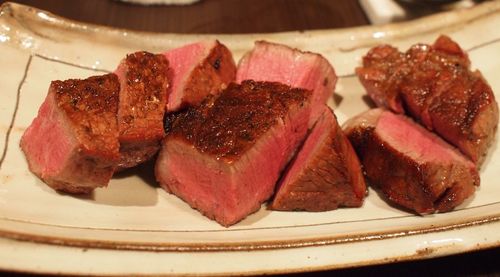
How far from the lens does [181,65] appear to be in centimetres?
330

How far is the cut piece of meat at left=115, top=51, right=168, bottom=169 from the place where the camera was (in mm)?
2789

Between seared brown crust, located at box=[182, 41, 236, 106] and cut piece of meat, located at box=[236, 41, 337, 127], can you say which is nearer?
seared brown crust, located at box=[182, 41, 236, 106]

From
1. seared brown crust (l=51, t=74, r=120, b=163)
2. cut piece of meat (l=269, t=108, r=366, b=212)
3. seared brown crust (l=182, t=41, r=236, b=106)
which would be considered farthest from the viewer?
seared brown crust (l=182, t=41, r=236, b=106)

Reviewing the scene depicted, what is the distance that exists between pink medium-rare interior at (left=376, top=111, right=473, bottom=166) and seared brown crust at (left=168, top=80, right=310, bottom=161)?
0.60 m

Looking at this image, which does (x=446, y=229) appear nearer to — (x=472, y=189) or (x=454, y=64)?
(x=472, y=189)

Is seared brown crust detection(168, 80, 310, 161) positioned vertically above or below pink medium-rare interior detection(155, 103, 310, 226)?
above

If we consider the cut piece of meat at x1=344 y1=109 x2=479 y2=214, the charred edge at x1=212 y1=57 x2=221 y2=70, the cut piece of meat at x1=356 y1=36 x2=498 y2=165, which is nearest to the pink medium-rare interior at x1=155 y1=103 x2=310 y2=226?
the cut piece of meat at x1=344 y1=109 x2=479 y2=214

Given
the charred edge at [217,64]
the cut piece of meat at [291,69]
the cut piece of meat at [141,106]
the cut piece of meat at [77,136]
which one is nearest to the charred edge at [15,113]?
the cut piece of meat at [77,136]

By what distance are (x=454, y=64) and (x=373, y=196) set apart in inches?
43.8

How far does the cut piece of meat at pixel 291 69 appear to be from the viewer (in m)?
3.41

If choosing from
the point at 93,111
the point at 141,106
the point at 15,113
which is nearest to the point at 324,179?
the point at 141,106

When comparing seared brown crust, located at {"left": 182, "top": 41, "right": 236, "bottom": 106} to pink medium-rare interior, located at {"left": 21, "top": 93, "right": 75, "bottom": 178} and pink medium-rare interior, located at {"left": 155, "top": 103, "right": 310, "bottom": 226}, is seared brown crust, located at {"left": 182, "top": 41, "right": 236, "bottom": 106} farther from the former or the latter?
pink medium-rare interior, located at {"left": 21, "top": 93, "right": 75, "bottom": 178}

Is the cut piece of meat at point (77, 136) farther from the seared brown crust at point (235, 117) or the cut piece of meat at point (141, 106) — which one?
the seared brown crust at point (235, 117)

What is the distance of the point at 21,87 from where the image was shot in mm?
3393
